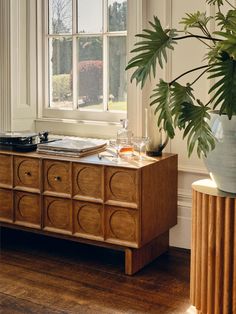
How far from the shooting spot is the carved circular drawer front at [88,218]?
3.59 meters

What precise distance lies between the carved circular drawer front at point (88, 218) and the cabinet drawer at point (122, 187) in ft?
0.36

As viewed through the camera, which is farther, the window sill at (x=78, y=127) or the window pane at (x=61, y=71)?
the window pane at (x=61, y=71)

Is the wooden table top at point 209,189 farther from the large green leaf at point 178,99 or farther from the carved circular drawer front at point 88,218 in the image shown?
the carved circular drawer front at point 88,218

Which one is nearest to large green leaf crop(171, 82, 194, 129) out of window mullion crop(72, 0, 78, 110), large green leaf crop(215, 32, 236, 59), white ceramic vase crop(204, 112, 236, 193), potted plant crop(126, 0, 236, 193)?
potted plant crop(126, 0, 236, 193)

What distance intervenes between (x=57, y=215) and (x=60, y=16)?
5.39 feet

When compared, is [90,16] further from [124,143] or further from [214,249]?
[214,249]

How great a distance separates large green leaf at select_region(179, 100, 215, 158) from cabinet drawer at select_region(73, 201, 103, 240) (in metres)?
1.06

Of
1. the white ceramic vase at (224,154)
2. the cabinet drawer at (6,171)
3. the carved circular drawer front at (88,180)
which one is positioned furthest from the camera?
the cabinet drawer at (6,171)

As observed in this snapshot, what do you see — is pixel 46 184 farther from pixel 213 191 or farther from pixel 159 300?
pixel 213 191

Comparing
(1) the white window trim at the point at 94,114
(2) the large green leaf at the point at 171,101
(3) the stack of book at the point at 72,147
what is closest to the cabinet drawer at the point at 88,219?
(3) the stack of book at the point at 72,147

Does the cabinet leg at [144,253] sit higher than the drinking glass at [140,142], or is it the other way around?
the drinking glass at [140,142]

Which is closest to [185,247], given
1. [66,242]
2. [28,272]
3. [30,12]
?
[66,242]

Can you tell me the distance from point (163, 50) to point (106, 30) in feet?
5.24

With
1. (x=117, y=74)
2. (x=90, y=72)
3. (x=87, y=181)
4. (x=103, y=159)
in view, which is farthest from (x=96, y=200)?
(x=90, y=72)
